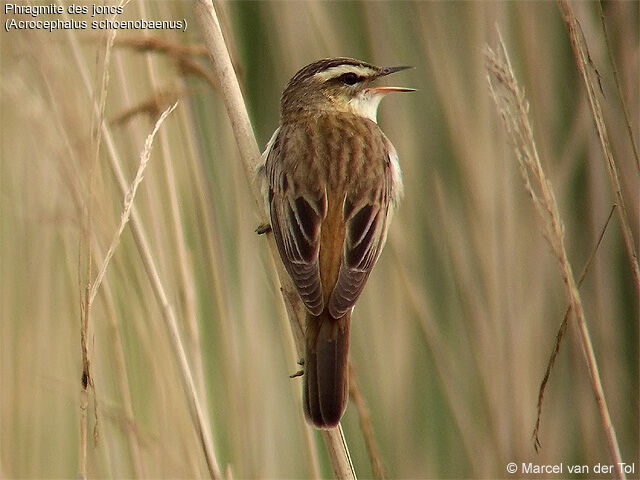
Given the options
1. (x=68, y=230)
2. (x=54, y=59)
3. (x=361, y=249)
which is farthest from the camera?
(x=68, y=230)

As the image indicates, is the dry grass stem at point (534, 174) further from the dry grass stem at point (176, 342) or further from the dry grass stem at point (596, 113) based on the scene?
the dry grass stem at point (176, 342)

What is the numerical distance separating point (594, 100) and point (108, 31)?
135 cm

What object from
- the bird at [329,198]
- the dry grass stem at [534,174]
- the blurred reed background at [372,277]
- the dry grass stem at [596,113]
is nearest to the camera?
the dry grass stem at [534,174]

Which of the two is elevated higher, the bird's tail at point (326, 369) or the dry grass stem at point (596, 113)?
the dry grass stem at point (596, 113)

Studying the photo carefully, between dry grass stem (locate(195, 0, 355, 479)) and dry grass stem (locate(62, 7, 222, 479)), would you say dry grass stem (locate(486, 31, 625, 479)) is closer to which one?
dry grass stem (locate(195, 0, 355, 479))

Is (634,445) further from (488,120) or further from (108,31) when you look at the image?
(108,31)

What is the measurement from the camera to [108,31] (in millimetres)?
2158

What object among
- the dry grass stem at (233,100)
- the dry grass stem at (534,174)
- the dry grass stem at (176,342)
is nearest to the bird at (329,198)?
the dry grass stem at (233,100)

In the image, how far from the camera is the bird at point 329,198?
2580 mm

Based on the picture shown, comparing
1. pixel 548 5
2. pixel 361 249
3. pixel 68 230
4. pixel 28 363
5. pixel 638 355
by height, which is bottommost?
pixel 638 355

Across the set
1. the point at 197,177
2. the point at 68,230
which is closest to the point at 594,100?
the point at 197,177

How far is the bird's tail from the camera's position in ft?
8.03

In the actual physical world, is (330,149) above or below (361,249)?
above

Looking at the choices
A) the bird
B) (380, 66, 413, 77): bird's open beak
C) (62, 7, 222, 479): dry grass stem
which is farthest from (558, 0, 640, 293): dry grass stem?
(62, 7, 222, 479): dry grass stem
